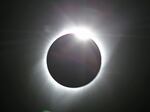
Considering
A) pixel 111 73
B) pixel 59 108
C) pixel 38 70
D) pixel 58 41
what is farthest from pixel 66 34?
pixel 59 108

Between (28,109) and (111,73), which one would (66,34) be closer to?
(111,73)

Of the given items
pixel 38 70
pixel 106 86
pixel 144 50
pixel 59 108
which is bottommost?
pixel 59 108

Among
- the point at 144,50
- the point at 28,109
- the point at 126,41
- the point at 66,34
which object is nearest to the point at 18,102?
the point at 28,109

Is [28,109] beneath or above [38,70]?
beneath

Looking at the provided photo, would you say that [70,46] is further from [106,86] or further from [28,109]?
[28,109]

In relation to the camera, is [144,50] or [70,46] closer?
[70,46]

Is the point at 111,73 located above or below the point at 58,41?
below
